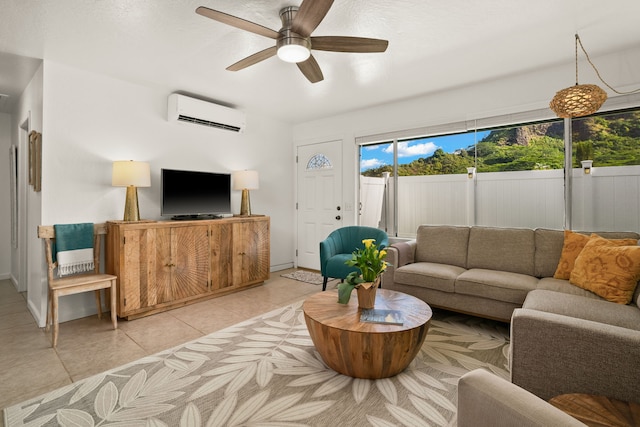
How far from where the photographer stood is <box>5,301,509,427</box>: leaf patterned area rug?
1.69 metres

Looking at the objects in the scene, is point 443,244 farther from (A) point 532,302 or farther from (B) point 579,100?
(B) point 579,100

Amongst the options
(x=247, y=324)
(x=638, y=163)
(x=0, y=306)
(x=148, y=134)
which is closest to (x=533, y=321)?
(x=247, y=324)

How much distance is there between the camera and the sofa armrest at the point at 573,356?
54.1 inches

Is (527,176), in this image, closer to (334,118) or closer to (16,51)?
(334,118)

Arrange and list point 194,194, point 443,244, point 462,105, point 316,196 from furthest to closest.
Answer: point 316,196 → point 194,194 → point 462,105 → point 443,244

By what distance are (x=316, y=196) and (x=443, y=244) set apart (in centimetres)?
232

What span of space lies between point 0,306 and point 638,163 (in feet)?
22.1

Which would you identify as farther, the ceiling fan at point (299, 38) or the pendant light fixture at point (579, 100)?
the pendant light fixture at point (579, 100)

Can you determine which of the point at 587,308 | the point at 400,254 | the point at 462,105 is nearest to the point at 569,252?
the point at 587,308

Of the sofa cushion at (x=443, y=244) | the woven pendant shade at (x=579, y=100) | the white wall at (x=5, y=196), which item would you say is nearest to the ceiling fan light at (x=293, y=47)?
the woven pendant shade at (x=579, y=100)

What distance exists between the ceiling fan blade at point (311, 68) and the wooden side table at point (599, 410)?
2452 mm

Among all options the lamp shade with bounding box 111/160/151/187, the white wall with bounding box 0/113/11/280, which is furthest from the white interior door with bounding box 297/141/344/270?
the white wall with bounding box 0/113/11/280

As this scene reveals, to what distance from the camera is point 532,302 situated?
2189 millimetres

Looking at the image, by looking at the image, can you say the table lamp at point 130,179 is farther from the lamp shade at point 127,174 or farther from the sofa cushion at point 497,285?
the sofa cushion at point 497,285
